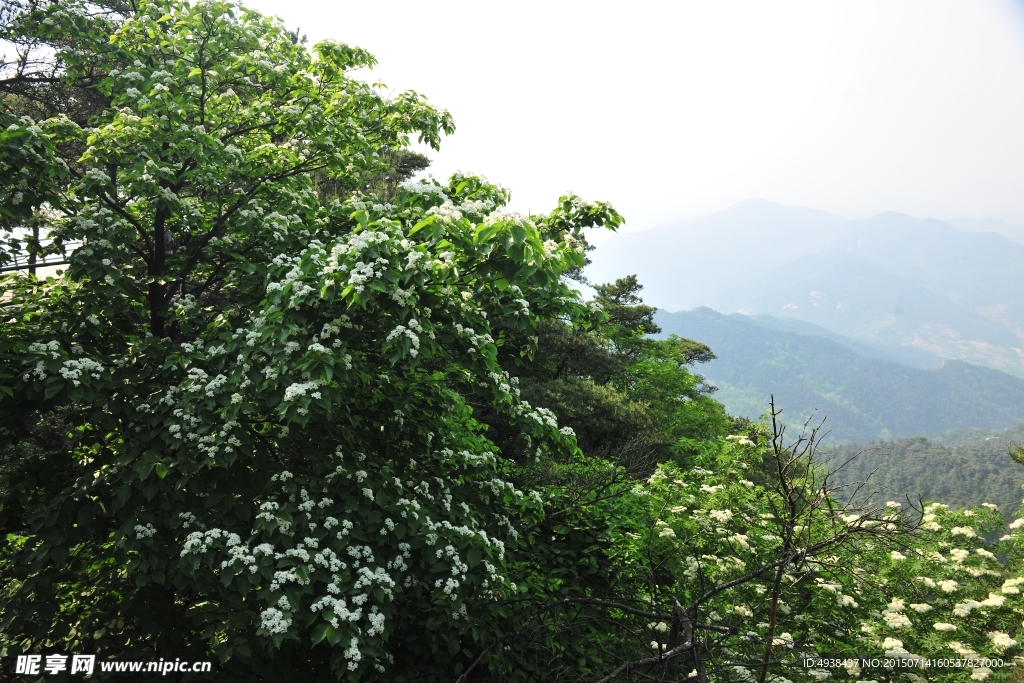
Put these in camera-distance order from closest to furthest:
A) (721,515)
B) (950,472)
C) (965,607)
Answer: (721,515), (965,607), (950,472)

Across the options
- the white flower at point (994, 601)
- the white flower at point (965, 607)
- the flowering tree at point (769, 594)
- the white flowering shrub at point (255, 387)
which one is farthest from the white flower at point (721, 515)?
the white flower at point (994, 601)

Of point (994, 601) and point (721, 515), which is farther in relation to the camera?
point (994, 601)

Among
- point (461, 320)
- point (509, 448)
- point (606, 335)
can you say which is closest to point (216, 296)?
point (461, 320)

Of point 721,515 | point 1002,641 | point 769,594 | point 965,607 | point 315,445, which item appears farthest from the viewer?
point 965,607

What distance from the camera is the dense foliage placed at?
4.26 metres

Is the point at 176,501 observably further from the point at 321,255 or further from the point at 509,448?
the point at 509,448

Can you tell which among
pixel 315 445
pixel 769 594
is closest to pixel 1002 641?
pixel 769 594

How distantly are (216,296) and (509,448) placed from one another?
10.4m

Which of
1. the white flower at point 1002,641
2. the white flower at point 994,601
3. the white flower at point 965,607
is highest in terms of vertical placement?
the white flower at point 994,601

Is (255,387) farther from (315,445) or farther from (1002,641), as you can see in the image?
(1002,641)

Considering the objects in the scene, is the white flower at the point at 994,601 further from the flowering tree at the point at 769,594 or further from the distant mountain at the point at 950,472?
the distant mountain at the point at 950,472

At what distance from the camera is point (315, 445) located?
226 inches

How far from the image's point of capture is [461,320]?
17.1ft

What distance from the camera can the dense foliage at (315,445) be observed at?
426 centimetres
